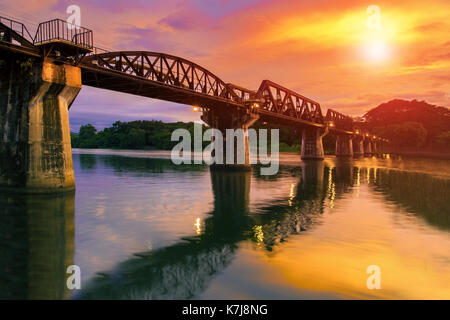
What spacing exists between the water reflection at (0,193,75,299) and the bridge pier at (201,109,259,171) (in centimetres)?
3515

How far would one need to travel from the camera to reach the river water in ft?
32.1

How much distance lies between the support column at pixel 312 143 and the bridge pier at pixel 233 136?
52.4 metres

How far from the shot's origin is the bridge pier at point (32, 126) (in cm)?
2545

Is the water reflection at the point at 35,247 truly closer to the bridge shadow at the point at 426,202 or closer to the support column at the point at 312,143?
the bridge shadow at the point at 426,202

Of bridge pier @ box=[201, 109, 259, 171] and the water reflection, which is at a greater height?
bridge pier @ box=[201, 109, 259, 171]

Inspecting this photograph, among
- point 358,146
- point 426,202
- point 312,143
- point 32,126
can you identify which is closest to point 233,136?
point 426,202

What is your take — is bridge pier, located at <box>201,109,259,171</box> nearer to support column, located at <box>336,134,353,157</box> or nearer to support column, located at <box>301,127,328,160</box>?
support column, located at <box>301,127,328,160</box>

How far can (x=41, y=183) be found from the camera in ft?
84.4

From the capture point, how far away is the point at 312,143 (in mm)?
112188

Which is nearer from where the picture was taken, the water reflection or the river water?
the water reflection

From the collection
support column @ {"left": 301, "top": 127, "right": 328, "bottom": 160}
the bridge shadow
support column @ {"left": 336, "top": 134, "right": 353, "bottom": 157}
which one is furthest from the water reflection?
support column @ {"left": 336, "top": 134, "right": 353, "bottom": 157}

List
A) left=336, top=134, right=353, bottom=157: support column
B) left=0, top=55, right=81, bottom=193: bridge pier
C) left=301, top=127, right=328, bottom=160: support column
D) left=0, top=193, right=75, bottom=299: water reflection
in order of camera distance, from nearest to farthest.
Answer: left=0, top=193, right=75, bottom=299: water reflection
left=0, top=55, right=81, bottom=193: bridge pier
left=301, top=127, right=328, bottom=160: support column
left=336, top=134, right=353, bottom=157: support column
